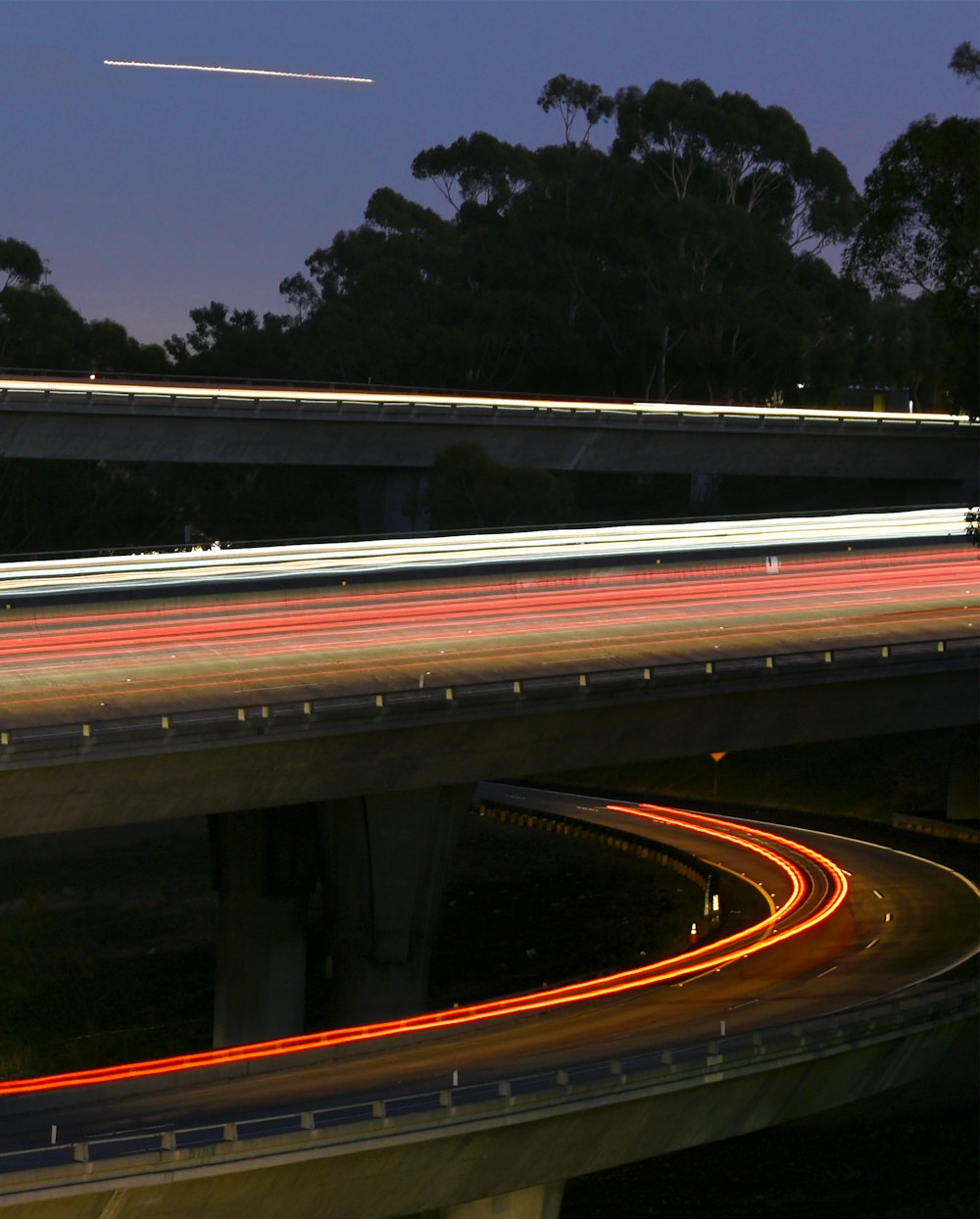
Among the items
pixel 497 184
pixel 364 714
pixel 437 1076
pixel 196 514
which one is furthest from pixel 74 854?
pixel 497 184

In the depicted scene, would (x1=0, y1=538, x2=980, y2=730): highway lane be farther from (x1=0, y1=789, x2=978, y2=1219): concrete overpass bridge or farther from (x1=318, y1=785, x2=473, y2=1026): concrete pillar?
(x1=0, y1=789, x2=978, y2=1219): concrete overpass bridge

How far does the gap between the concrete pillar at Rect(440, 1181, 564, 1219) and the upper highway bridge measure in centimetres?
5032

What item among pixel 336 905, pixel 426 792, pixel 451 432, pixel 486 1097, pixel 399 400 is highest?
pixel 399 400

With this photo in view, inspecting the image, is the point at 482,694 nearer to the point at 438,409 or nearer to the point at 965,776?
the point at 965,776

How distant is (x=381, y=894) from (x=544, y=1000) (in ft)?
20.1

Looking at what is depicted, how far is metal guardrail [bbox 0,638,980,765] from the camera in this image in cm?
3359

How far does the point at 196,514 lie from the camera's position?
370 feet

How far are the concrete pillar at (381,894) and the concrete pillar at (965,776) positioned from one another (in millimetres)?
25156

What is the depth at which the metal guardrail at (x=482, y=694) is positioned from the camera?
3359 centimetres

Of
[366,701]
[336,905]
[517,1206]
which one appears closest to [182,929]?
[336,905]

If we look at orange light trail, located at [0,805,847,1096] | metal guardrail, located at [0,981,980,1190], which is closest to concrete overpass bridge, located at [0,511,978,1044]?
orange light trail, located at [0,805,847,1096]

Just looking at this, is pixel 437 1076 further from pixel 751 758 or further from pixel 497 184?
pixel 497 184

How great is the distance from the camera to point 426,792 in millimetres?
39906

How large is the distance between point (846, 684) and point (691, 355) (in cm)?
7038
